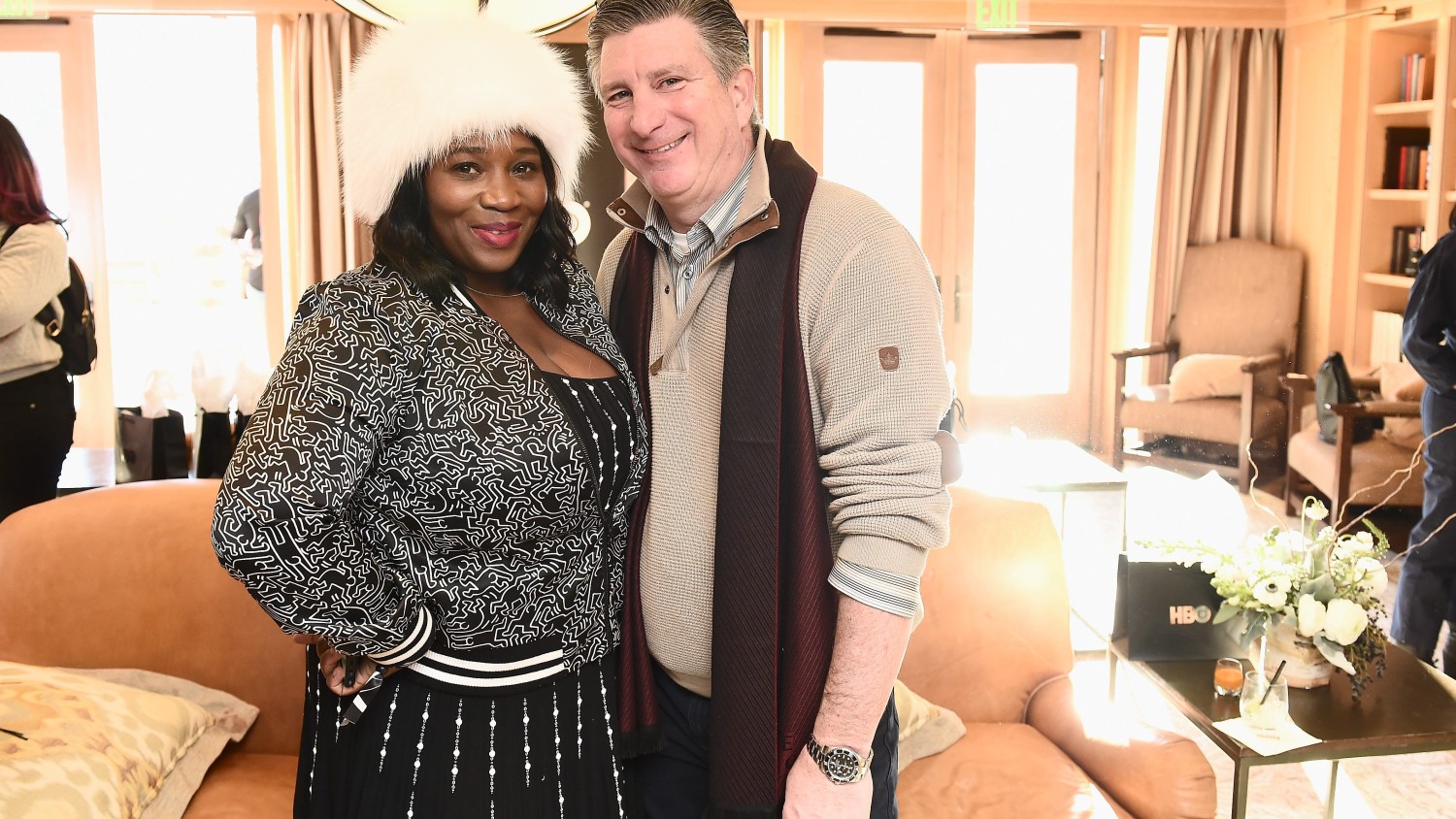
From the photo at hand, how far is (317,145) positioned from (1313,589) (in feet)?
18.1

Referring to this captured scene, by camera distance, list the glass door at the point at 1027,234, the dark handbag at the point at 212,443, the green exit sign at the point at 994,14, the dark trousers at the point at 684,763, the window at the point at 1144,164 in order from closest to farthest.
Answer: the dark trousers at the point at 684,763
the green exit sign at the point at 994,14
the dark handbag at the point at 212,443
the glass door at the point at 1027,234
the window at the point at 1144,164

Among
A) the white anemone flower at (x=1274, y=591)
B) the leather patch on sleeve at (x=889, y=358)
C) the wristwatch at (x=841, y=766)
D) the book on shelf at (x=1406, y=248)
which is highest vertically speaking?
the book on shelf at (x=1406, y=248)

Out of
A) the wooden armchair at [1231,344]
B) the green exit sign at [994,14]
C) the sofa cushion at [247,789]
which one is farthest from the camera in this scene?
the wooden armchair at [1231,344]

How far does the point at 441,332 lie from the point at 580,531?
0.91ft

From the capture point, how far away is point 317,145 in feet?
20.9

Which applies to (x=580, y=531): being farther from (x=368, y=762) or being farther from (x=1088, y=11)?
(x=1088, y=11)

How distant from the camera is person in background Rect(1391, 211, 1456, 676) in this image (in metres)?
3.46

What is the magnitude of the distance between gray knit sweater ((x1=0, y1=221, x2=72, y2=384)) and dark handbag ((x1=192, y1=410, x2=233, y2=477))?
0.43m

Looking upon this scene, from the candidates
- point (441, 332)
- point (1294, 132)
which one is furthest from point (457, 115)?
point (1294, 132)

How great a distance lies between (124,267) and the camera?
6.62m

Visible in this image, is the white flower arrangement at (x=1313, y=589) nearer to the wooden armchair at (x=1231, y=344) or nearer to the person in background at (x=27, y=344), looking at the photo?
the person in background at (x=27, y=344)

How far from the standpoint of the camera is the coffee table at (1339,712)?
2070 millimetres

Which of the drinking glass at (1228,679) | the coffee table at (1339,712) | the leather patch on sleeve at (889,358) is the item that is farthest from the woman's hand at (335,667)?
the drinking glass at (1228,679)

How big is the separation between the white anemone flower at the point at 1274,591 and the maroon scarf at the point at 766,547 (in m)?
1.27
